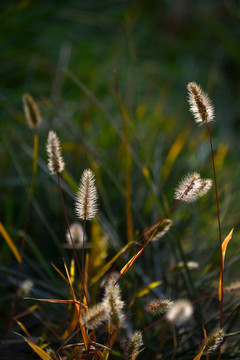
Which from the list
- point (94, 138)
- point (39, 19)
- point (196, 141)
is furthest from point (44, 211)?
point (39, 19)

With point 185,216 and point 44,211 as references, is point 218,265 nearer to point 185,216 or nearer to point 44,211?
point 185,216

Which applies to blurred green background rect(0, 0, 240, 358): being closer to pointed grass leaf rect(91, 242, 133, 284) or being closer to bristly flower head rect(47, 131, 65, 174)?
pointed grass leaf rect(91, 242, 133, 284)

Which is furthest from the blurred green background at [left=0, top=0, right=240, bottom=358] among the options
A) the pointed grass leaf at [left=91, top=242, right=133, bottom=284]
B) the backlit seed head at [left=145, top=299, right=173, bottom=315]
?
the backlit seed head at [left=145, top=299, right=173, bottom=315]

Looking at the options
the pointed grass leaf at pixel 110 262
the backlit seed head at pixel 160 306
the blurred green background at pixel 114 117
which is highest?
the blurred green background at pixel 114 117

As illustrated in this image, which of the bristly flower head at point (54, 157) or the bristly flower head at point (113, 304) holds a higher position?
the bristly flower head at point (54, 157)

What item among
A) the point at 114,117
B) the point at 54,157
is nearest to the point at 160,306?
the point at 54,157

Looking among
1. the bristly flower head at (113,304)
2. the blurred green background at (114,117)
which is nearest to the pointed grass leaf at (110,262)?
the blurred green background at (114,117)

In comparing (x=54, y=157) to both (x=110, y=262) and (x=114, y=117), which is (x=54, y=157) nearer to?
(x=110, y=262)

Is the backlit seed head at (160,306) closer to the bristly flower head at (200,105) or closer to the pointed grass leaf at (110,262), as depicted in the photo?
the pointed grass leaf at (110,262)

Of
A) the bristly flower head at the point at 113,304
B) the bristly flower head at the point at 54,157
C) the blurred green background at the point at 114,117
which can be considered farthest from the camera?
the blurred green background at the point at 114,117

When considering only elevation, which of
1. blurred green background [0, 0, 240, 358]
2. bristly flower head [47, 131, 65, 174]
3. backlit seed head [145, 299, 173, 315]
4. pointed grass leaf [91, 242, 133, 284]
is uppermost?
blurred green background [0, 0, 240, 358]
